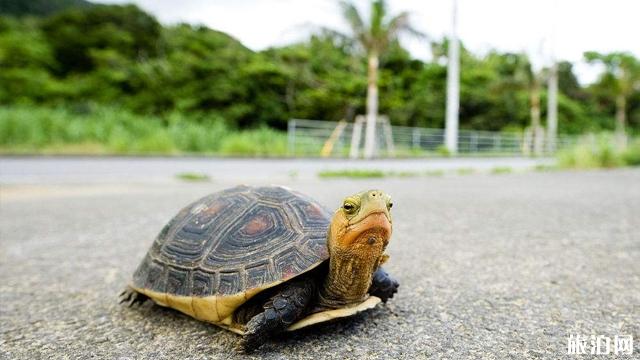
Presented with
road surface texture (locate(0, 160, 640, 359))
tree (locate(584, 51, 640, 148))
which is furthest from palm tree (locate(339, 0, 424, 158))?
tree (locate(584, 51, 640, 148))

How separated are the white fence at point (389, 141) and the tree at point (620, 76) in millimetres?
18591

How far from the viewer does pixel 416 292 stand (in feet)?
7.04

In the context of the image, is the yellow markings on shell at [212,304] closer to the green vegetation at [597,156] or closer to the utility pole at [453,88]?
the green vegetation at [597,156]

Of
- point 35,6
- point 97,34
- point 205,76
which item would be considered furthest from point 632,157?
point 35,6

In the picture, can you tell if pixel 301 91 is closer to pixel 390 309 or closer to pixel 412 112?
pixel 412 112

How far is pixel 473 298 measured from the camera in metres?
2.04

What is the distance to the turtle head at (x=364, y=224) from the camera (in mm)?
1389

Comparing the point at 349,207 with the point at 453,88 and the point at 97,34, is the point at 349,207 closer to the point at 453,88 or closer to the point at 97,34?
the point at 453,88

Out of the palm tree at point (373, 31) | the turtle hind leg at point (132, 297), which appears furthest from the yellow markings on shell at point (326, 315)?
the palm tree at point (373, 31)

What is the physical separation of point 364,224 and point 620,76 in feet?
158

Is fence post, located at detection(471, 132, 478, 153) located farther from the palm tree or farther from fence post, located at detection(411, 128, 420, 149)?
the palm tree

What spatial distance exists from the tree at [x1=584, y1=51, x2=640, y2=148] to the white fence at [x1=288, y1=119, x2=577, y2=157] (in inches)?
732

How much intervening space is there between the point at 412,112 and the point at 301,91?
8.01 m

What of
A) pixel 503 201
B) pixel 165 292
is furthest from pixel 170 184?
pixel 165 292
